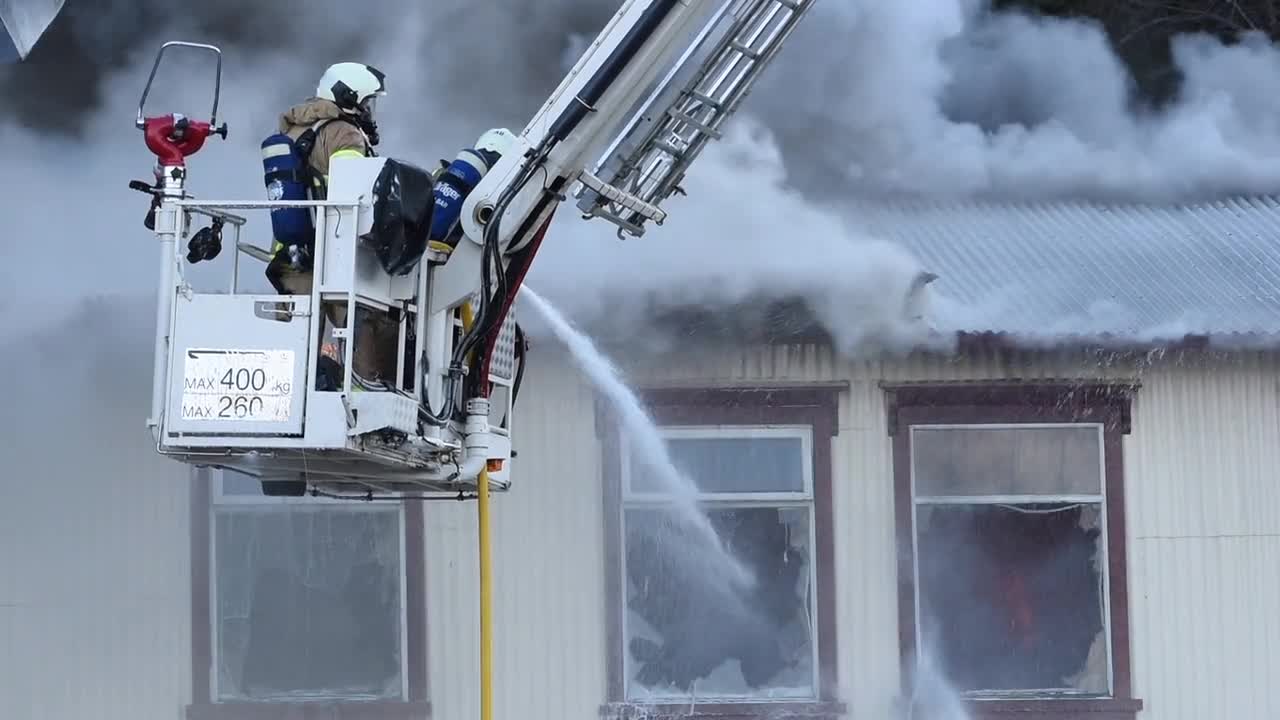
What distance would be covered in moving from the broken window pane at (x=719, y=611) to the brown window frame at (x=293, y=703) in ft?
3.99

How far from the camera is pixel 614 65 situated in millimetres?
7676

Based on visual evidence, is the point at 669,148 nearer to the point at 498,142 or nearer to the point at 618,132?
the point at 618,132

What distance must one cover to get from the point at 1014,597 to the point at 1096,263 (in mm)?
2172

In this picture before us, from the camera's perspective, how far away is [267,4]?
1320 cm

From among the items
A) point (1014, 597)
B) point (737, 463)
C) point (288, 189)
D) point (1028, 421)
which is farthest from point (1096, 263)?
point (288, 189)

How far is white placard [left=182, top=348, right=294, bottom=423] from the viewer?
7191 millimetres

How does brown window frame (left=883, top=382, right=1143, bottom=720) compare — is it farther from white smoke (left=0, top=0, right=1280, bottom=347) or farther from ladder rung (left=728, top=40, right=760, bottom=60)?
ladder rung (left=728, top=40, right=760, bottom=60)

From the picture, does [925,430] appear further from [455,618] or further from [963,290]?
[455,618]

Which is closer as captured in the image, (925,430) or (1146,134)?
(925,430)

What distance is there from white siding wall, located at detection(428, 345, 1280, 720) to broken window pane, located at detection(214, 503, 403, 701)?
32 cm

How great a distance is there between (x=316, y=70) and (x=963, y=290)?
15.5ft

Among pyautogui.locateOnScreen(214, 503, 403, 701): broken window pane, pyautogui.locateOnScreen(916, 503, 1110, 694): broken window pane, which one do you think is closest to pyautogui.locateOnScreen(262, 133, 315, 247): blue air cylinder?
pyautogui.locateOnScreen(214, 503, 403, 701): broken window pane

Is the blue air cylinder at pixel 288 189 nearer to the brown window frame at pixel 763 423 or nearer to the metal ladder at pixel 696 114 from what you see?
the metal ladder at pixel 696 114

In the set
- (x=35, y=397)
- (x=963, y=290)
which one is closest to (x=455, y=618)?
(x=35, y=397)
